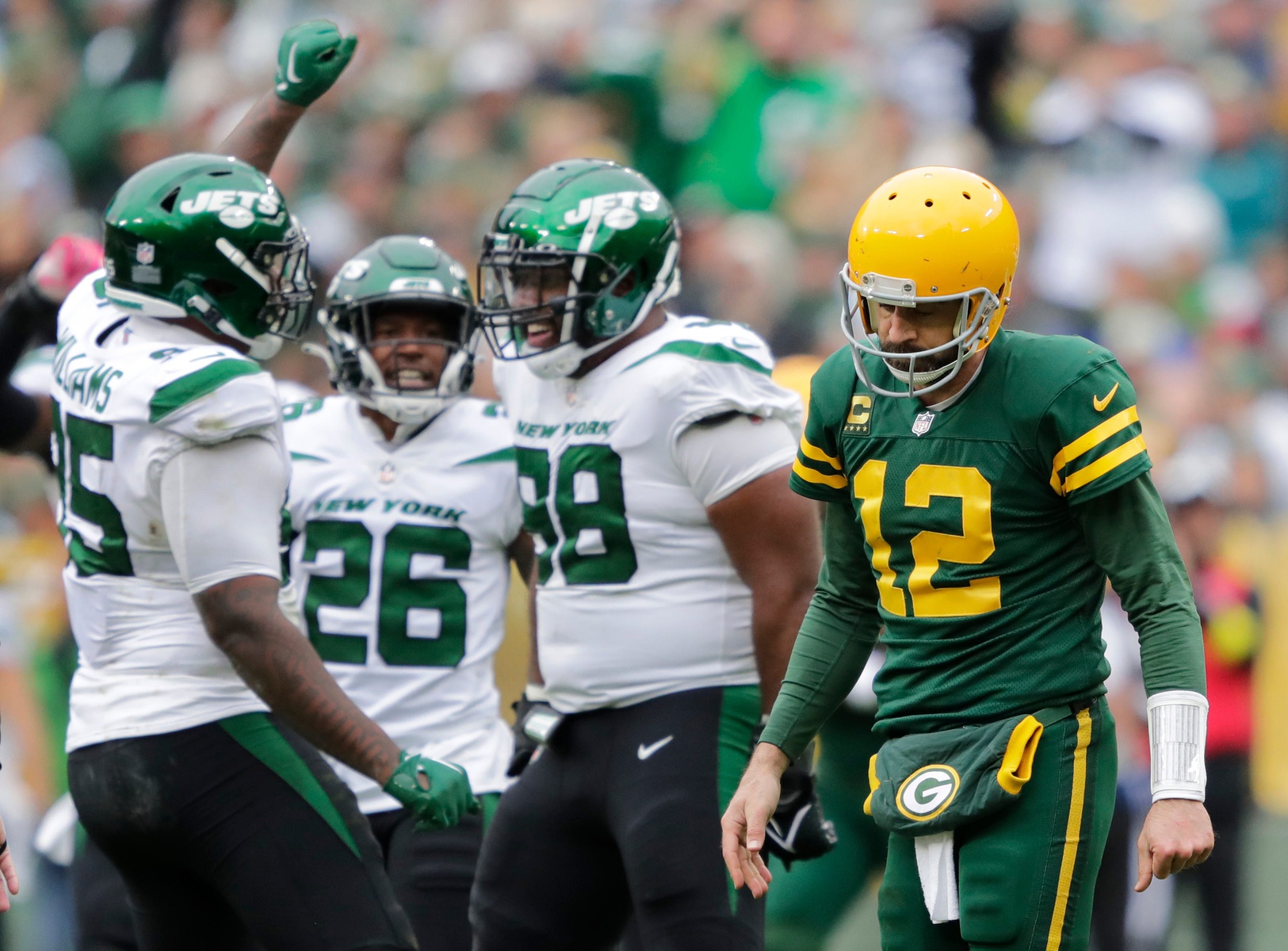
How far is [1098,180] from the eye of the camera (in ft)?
31.5

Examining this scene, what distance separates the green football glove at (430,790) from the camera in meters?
3.59

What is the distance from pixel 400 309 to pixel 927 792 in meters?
2.05

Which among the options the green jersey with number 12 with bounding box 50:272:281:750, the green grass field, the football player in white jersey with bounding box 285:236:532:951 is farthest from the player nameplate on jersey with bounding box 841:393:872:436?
the green grass field

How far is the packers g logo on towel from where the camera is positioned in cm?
311

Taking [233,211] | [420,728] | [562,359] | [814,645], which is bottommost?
[420,728]

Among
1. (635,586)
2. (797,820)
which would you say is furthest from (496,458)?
(797,820)

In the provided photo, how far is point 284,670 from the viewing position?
3.59m

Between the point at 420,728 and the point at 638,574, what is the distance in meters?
0.80

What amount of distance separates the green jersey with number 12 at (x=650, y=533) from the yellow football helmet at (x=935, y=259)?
2.12ft

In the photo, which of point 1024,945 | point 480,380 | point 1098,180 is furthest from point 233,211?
point 1098,180

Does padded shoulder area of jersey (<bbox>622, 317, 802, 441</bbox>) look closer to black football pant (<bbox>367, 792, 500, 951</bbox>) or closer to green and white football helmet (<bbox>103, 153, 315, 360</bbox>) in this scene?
green and white football helmet (<bbox>103, 153, 315, 360</bbox>)

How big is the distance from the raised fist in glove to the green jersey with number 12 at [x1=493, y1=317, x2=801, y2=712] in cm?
22

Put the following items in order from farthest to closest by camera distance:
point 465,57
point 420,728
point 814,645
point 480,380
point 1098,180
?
1. point 465,57
2. point 1098,180
3. point 480,380
4. point 420,728
5. point 814,645

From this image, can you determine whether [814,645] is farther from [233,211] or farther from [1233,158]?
[1233,158]
